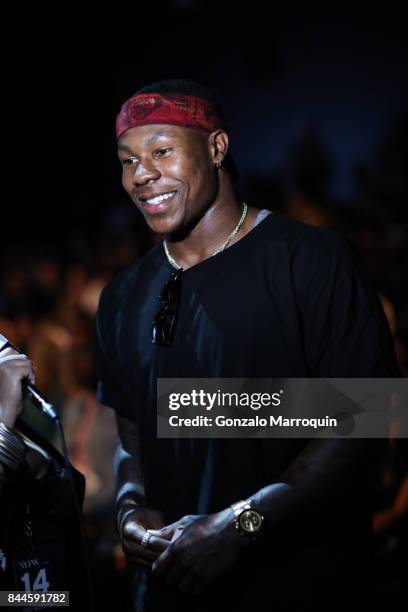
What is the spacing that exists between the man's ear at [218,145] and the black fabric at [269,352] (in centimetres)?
20

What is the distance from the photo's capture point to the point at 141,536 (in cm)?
175

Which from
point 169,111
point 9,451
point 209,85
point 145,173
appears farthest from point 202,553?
point 209,85

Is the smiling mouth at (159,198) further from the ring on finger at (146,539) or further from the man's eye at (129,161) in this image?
the ring on finger at (146,539)

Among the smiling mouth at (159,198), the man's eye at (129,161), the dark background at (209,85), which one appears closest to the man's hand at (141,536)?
the smiling mouth at (159,198)

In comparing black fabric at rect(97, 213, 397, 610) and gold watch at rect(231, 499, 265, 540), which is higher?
black fabric at rect(97, 213, 397, 610)

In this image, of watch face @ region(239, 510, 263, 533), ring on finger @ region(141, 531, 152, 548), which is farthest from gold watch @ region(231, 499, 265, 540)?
ring on finger @ region(141, 531, 152, 548)

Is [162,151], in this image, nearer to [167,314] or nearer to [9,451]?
[167,314]

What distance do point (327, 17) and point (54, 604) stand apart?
6105 mm

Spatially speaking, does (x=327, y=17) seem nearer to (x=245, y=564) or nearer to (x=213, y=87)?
(x=213, y=87)

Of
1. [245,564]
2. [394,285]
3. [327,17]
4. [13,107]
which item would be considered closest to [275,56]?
[327,17]

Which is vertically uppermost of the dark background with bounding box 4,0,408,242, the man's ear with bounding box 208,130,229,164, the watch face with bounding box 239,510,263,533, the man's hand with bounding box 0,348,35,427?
the dark background with bounding box 4,0,408,242

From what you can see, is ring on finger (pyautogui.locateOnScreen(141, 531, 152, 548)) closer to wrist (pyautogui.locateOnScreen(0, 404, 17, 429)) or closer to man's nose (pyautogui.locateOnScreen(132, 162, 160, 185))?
wrist (pyautogui.locateOnScreen(0, 404, 17, 429))

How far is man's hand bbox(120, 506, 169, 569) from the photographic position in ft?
5.59

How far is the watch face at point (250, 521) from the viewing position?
158cm
